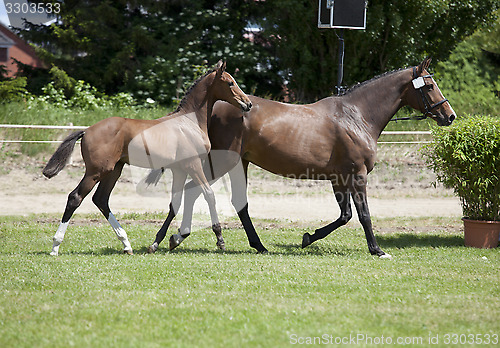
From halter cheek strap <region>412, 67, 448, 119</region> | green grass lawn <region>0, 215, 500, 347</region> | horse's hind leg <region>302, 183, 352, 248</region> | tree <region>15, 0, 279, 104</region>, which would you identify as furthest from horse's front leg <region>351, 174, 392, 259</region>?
tree <region>15, 0, 279, 104</region>

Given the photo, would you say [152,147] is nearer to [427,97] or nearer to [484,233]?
[427,97]

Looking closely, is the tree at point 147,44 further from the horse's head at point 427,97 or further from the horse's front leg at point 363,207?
the horse's front leg at point 363,207

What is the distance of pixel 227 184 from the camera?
12.9 meters

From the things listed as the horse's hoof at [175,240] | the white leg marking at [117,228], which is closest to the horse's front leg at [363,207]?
the horse's hoof at [175,240]

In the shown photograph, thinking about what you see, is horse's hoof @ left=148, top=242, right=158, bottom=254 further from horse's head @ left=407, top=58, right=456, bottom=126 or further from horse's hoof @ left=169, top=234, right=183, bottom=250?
horse's head @ left=407, top=58, right=456, bottom=126

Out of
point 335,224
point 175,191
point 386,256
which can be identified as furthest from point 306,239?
point 175,191

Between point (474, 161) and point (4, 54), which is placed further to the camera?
point (4, 54)

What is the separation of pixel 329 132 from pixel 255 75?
11.2m

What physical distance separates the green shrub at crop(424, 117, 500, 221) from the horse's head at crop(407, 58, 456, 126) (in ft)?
2.42

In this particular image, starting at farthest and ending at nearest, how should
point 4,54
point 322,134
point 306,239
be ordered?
point 4,54, point 306,239, point 322,134

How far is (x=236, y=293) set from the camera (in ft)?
17.2

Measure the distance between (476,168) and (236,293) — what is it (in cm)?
430

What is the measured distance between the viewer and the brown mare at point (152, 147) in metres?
6.37

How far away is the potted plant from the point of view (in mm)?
7949
